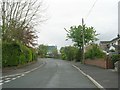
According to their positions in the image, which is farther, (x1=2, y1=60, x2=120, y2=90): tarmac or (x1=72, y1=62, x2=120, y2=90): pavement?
(x1=2, y1=60, x2=120, y2=90): tarmac

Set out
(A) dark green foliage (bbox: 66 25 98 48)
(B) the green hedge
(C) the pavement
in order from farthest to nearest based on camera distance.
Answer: (A) dark green foliage (bbox: 66 25 98 48)
(B) the green hedge
(C) the pavement

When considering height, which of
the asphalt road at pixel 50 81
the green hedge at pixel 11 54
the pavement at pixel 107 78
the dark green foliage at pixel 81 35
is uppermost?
the dark green foliage at pixel 81 35

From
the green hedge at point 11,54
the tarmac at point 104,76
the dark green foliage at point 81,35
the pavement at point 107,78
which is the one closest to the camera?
the pavement at point 107,78

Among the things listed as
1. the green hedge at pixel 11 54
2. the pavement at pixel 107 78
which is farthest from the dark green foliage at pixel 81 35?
the pavement at pixel 107 78

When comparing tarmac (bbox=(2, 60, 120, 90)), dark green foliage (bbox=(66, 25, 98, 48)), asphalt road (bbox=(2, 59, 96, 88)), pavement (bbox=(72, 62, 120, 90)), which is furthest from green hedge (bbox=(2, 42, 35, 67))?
dark green foliage (bbox=(66, 25, 98, 48))

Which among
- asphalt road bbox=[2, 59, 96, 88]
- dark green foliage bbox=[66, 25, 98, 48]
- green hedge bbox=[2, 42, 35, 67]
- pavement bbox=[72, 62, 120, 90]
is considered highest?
dark green foliage bbox=[66, 25, 98, 48]

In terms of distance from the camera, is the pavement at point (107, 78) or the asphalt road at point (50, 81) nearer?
the pavement at point (107, 78)

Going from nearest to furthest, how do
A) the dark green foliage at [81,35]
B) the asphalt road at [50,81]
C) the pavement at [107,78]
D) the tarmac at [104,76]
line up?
the pavement at [107,78], the tarmac at [104,76], the asphalt road at [50,81], the dark green foliage at [81,35]

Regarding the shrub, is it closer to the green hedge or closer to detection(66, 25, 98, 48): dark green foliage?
the green hedge

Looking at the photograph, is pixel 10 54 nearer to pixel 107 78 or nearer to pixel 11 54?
pixel 11 54

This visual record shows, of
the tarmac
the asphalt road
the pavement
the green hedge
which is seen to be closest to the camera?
the pavement

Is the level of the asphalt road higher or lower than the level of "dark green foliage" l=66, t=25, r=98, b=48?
lower

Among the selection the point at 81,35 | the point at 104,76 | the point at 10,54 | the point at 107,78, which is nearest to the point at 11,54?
the point at 10,54

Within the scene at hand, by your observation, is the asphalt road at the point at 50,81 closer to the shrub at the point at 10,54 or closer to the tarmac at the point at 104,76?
the tarmac at the point at 104,76
